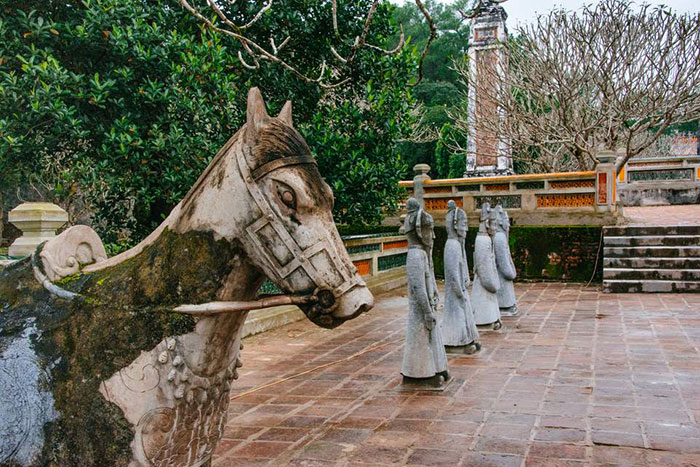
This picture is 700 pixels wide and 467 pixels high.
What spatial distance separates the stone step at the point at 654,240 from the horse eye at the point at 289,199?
13107 millimetres

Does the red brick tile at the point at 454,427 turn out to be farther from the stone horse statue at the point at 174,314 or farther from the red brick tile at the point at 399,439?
the stone horse statue at the point at 174,314

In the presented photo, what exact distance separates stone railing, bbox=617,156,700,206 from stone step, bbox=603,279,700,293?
11.2m

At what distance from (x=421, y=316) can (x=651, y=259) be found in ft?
28.8

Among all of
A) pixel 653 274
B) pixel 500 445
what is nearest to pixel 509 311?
pixel 653 274

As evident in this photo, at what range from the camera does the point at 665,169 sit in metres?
23.3

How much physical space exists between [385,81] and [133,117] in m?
4.39

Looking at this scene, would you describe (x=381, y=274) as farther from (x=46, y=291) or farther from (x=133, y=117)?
(x=46, y=291)

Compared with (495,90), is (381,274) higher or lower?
lower

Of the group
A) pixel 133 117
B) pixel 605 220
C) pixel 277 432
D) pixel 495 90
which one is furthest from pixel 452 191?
pixel 277 432

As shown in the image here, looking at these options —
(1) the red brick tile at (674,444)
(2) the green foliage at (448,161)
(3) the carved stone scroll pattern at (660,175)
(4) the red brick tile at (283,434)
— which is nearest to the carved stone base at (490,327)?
(1) the red brick tile at (674,444)

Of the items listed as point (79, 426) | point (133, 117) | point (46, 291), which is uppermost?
point (133, 117)

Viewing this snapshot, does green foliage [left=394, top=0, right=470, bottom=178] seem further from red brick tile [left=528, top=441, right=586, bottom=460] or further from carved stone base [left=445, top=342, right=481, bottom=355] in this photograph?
red brick tile [left=528, top=441, right=586, bottom=460]

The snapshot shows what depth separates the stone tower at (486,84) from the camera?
65.0 feet

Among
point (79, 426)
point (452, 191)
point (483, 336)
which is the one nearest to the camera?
point (79, 426)
